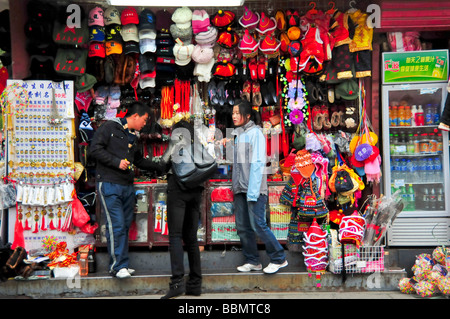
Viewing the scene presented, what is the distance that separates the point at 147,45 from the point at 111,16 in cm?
65

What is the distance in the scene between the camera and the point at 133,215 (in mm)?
6641

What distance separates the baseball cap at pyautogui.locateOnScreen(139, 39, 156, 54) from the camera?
22.6ft

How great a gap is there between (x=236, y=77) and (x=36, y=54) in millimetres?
2816

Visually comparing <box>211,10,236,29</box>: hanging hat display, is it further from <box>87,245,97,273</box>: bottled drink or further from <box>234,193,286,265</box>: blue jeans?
<box>87,245,97,273</box>: bottled drink

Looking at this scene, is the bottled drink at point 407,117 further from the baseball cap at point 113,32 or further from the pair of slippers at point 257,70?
the baseball cap at point 113,32

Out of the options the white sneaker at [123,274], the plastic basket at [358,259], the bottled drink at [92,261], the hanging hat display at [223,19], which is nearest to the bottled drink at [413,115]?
the plastic basket at [358,259]

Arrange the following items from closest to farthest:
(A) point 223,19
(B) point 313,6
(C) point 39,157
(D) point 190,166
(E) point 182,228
Answer: 1. (D) point 190,166
2. (E) point 182,228
3. (C) point 39,157
4. (A) point 223,19
5. (B) point 313,6

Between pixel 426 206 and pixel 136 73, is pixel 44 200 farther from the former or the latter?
pixel 426 206

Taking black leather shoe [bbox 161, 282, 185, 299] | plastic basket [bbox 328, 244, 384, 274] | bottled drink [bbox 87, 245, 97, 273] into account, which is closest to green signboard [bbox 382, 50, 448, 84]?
plastic basket [bbox 328, 244, 384, 274]

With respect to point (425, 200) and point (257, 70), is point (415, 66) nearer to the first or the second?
point (425, 200)

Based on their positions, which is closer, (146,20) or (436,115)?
(146,20)

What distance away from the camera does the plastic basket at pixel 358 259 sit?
605 cm

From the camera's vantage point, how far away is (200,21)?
22.7 ft

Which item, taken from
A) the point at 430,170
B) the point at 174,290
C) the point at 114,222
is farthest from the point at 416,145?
the point at 114,222
